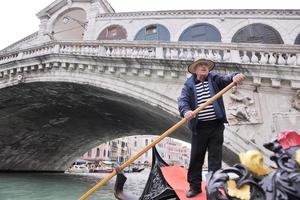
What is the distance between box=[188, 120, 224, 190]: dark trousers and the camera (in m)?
2.26

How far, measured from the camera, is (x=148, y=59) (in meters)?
6.80

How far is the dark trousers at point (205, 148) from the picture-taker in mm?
2264

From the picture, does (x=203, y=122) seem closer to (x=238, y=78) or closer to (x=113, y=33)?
(x=238, y=78)

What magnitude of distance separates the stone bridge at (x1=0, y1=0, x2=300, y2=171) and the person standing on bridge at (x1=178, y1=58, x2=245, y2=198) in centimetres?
351

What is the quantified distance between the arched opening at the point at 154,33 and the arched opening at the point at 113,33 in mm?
650

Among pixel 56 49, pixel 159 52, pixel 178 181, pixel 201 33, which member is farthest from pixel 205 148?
pixel 201 33

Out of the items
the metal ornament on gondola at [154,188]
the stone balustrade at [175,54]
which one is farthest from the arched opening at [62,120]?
the metal ornament on gondola at [154,188]

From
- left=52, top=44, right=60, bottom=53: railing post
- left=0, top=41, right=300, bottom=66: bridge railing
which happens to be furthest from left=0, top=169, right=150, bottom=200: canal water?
left=52, top=44, right=60, bottom=53: railing post

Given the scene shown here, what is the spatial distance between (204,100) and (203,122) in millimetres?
169

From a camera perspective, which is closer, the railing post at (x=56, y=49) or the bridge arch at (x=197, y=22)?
the railing post at (x=56, y=49)

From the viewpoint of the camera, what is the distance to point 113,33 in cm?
1177

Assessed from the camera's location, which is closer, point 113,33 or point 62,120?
point 113,33

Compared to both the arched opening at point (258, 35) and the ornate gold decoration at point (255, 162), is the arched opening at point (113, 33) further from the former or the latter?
the ornate gold decoration at point (255, 162)

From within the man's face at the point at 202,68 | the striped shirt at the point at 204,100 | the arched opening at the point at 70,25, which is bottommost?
the striped shirt at the point at 204,100
